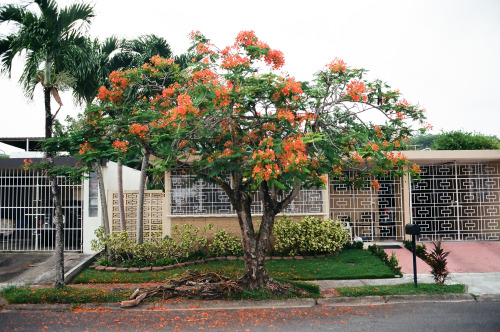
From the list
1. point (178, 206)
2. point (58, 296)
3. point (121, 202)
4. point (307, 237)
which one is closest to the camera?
point (58, 296)

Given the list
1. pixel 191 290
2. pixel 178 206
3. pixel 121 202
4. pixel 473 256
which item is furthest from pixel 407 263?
pixel 121 202

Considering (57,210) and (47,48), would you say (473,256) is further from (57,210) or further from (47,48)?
(47,48)

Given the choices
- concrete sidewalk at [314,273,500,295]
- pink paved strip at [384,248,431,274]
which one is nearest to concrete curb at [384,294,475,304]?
concrete sidewalk at [314,273,500,295]

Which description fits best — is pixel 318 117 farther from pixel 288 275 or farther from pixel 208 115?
pixel 288 275

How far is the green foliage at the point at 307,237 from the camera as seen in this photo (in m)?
11.5

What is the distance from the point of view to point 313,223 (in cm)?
1167

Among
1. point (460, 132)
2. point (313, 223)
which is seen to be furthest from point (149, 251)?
point (460, 132)

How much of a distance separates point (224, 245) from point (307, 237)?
2336 millimetres

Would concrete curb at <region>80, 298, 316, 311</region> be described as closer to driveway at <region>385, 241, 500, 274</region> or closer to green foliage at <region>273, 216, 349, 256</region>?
green foliage at <region>273, 216, 349, 256</region>

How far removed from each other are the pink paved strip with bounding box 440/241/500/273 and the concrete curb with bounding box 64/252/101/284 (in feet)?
30.5

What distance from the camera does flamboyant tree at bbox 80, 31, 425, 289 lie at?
746 cm

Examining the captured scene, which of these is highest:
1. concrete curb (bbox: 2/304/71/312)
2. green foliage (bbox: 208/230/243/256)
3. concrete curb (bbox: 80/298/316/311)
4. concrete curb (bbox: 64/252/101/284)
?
green foliage (bbox: 208/230/243/256)

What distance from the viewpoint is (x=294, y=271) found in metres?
10.1

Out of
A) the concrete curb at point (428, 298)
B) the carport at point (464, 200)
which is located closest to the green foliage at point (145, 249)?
the concrete curb at point (428, 298)
